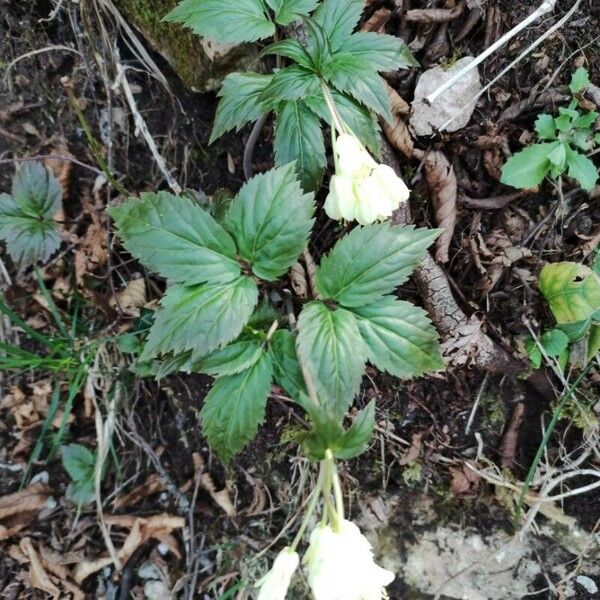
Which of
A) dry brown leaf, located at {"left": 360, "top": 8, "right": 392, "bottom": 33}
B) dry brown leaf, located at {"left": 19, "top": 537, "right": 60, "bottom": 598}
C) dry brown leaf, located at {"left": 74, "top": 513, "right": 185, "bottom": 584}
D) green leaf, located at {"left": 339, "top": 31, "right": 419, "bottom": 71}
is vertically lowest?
dry brown leaf, located at {"left": 19, "top": 537, "right": 60, "bottom": 598}

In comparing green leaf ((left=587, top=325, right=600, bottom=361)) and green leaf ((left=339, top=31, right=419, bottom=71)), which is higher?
green leaf ((left=339, top=31, right=419, bottom=71))

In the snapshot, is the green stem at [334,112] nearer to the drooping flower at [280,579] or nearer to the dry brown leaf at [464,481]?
the drooping flower at [280,579]

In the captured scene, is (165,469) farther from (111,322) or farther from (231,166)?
(231,166)

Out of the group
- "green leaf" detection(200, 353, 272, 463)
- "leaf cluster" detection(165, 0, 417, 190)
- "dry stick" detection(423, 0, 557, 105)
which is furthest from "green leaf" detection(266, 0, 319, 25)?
"green leaf" detection(200, 353, 272, 463)

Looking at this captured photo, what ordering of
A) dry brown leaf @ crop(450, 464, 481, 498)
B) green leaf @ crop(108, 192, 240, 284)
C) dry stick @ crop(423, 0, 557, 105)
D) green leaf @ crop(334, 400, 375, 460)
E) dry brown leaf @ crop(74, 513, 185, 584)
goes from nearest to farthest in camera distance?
green leaf @ crop(334, 400, 375, 460), green leaf @ crop(108, 192, 240, 284), dry stick @ crop(423, 0, 557, 105), dry brown leaf @ crop(450, 464, 481, 498), dry brown leaf @ crop(74, 513, 185, 584)

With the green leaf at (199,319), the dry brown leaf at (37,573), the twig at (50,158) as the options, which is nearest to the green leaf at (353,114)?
the green leaf at (199,319)

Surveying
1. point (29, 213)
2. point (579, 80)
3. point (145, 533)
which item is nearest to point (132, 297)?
point (29, 213)

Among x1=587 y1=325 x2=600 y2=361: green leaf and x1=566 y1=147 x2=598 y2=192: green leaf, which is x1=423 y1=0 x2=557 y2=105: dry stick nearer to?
x1=566 y1=147 x2=598 y2=192: green leaf

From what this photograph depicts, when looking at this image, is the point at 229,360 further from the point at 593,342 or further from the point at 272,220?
the point at 593,342

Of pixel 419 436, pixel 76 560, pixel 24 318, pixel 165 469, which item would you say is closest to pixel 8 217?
pixel 24 318
